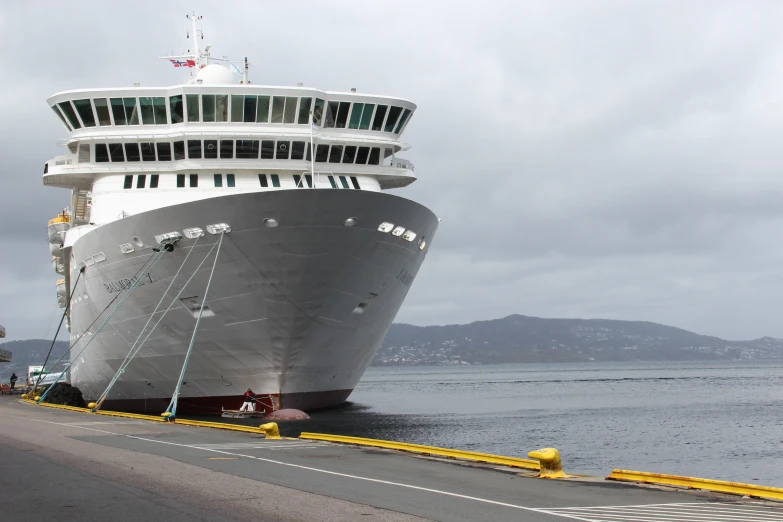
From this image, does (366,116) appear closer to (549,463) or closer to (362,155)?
(362,155)

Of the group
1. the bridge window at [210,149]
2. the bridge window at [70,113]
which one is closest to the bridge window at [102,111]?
the bridge window at [70,113]

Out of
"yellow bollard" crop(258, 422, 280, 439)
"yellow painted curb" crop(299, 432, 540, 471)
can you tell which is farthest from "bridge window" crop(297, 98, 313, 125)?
"yellow painted curb" crop(299, 432, 540, 471)

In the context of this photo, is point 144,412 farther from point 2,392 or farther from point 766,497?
point 2,392

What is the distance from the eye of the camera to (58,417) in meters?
24.4

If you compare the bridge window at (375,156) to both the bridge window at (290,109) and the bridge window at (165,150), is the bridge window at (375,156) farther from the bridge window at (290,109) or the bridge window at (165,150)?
the bridge window at (165,150)

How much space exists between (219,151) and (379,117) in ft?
19.8

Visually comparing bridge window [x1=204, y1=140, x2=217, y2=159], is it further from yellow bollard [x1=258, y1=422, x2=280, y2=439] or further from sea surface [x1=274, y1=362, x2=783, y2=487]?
yellow bollard [x1=258, y1=422, x2=280, y2=439]

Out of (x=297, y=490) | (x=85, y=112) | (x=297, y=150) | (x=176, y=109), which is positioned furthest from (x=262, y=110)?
(x=297, y=490)

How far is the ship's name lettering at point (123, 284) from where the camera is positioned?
26281mm

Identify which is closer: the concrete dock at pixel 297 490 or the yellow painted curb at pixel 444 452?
the concrete dock at pixel 297 490

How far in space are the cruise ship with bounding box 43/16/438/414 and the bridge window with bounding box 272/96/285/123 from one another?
48 millimetres

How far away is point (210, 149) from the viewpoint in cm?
2828

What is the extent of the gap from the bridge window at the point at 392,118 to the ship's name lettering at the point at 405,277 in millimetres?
5459

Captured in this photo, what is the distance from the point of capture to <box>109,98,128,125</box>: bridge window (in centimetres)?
2914
